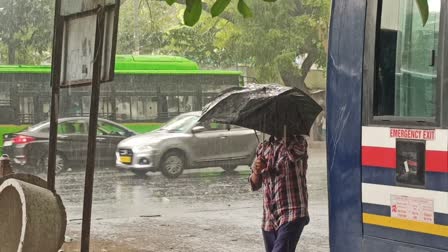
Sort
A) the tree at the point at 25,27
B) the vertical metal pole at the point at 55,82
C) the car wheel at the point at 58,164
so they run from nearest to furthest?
the vertical metal pole at the point at 55,82, the car wheel at the point at 58,164, the tree at the point at 25,27

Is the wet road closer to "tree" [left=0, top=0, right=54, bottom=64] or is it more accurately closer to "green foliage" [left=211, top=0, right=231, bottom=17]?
"tree" [left=0, top=0, right=54, bottom=64]

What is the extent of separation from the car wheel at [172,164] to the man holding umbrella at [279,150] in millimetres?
13655

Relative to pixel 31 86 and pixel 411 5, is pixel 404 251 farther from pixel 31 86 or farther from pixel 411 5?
pixel 31 86

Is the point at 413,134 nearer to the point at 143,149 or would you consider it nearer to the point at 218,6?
the point at 218,6

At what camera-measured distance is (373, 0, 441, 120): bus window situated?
3.55 metres

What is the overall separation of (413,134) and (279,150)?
199cm

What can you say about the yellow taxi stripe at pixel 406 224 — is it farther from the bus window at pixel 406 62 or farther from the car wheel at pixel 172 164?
the car wheel at pixel 172 164

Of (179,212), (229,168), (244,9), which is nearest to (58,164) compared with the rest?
(229,168)

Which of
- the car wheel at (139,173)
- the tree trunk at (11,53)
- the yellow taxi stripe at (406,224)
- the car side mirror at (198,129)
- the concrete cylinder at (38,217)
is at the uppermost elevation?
the tree trunk at (11,53)

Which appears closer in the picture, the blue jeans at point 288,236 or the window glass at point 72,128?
the blue jeans at point 288,236

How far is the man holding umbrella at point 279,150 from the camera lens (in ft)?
17.5

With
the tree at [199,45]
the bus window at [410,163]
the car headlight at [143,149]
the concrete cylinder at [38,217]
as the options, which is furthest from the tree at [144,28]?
the bus window at [410,163]

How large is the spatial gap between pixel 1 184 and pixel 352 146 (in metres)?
3.55

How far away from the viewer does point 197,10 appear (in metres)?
2.87
